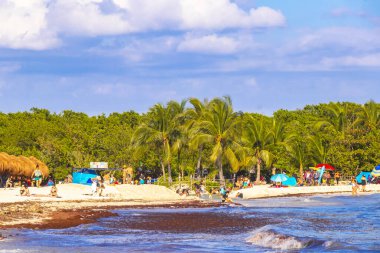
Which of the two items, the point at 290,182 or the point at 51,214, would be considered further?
the point at 290,182

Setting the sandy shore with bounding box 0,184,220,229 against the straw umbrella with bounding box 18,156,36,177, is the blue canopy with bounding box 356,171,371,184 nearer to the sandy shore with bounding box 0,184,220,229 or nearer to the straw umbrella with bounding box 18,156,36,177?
the sandy shore with bounding box 0,184,220,229

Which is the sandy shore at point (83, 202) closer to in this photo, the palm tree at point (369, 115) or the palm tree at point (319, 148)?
the palm tree at point (319, 148)

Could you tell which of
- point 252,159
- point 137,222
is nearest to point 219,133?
point 252,159

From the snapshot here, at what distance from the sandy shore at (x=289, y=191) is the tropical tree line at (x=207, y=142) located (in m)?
3.42

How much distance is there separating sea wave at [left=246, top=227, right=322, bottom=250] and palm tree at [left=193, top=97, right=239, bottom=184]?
29472mm

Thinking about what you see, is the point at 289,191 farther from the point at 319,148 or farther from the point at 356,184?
the point at 319,148

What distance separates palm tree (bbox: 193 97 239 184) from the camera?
53188 millimetres

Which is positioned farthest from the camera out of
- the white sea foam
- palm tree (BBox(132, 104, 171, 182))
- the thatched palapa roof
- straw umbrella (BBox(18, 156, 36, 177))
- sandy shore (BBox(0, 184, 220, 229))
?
palm tree (BBox(132, 104, 171, 182))

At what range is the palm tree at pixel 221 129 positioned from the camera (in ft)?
174

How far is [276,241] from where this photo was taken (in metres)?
22.2

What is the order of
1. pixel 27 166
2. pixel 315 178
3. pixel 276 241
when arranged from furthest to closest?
pixel 315 178
pixel 27 166
pixel 276 241

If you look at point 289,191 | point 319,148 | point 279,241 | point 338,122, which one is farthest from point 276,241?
point 338,122

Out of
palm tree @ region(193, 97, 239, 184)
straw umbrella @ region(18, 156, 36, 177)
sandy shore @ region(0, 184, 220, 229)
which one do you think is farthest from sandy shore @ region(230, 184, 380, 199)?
straw umbrella @ region(18, 156, 36, 177)

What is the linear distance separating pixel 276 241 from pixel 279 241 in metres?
0.15
